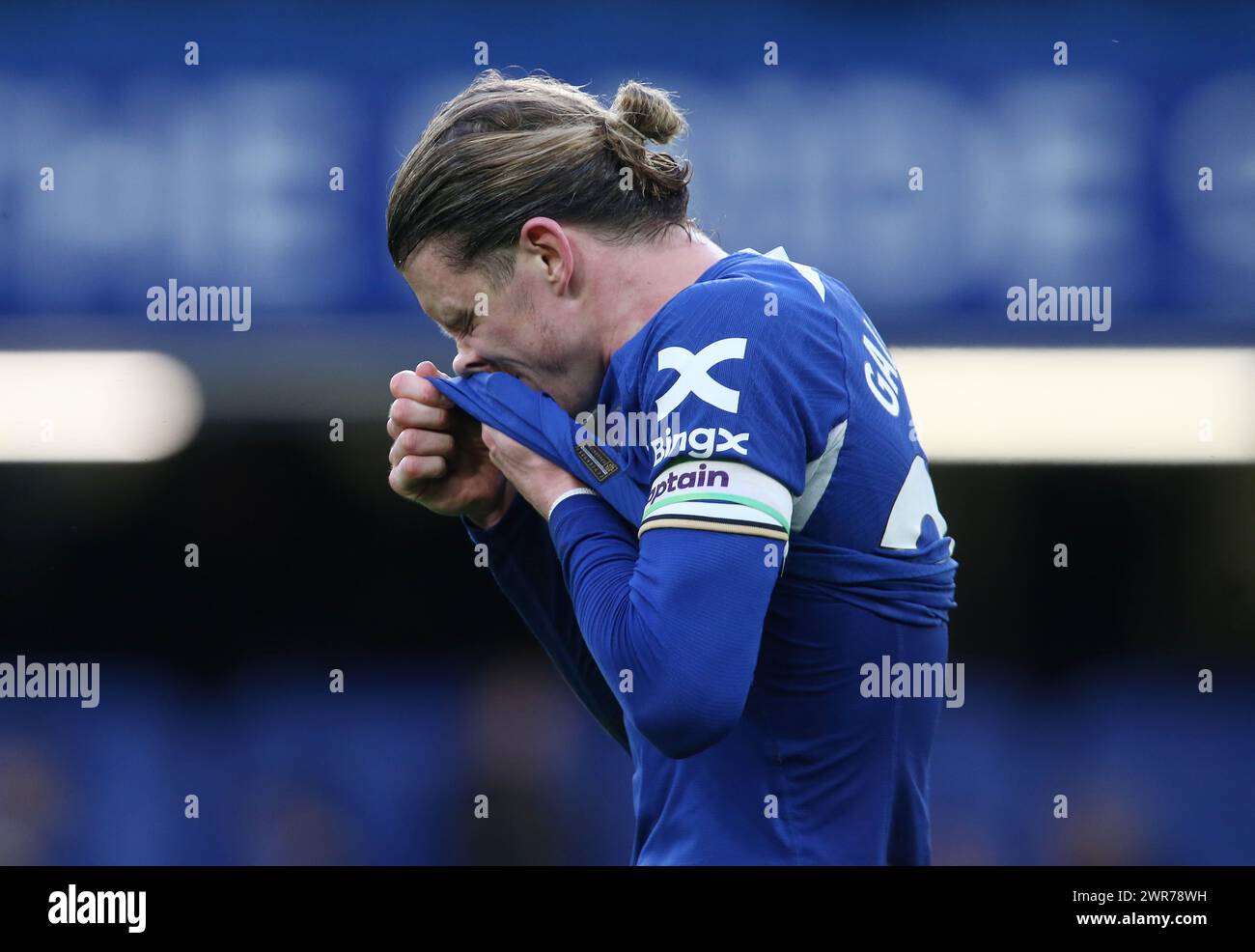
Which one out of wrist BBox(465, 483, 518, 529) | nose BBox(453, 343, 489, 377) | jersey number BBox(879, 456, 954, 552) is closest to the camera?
jersey number BBox(879, 456, 954, 552)

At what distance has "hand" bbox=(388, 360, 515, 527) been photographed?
1.58 metres

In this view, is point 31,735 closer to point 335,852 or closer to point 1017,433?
point 335,852

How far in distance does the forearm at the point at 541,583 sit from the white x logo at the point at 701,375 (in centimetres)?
49

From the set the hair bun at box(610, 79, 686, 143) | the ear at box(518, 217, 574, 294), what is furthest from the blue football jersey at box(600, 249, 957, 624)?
the hair bun at box(610, 79, 686, 143)

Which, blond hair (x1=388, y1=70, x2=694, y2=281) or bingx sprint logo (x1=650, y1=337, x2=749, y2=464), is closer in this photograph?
bingx sprint logo (x1=650, y1=337, x2=749, y2=464)

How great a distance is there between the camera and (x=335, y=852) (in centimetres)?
380

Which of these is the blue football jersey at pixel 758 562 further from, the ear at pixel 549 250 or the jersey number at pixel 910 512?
the ear at pixel 549 250

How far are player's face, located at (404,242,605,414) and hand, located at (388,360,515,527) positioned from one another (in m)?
0.08

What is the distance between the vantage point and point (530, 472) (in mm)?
1452

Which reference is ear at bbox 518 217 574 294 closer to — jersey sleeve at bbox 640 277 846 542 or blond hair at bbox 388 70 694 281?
blond hair at bbox 388 70 694 281

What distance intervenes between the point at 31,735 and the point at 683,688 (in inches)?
136

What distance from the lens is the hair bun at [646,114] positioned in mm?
1575

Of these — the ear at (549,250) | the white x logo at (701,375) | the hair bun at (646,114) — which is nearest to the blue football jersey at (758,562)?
the white x logo at (701,375)
